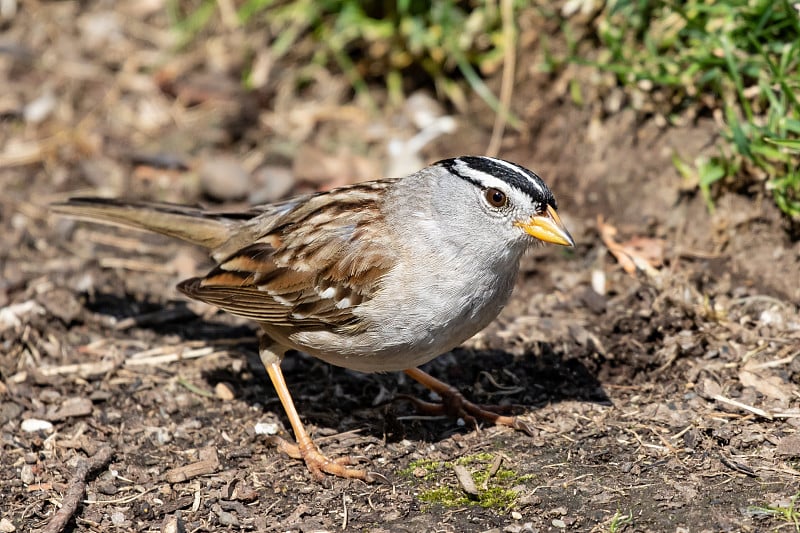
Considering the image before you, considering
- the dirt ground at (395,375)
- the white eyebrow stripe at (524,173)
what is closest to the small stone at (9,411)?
the dirt ground at (395,375)

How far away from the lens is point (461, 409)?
5.46 m

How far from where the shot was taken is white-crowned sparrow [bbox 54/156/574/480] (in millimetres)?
4832

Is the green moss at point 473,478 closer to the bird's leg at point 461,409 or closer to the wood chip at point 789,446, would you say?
the bird's leg at point 461,409

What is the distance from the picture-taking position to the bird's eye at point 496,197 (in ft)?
15.9

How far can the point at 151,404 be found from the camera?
5.64 metres

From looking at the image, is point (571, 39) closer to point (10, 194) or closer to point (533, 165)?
point (533, 165)

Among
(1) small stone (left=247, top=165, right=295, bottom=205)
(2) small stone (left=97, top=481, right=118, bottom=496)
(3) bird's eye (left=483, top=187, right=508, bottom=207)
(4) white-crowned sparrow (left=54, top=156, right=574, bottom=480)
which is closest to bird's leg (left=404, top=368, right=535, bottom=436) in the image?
(4) white-crowned sparrow (left=54, top=156, right=574, bottom=480)

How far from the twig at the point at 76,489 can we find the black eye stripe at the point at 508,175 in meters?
2.42

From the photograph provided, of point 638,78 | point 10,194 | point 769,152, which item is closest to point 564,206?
point 638,78

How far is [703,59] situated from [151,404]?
4.03 meters

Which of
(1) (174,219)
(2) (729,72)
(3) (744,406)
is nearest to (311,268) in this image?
(1) (174,219)

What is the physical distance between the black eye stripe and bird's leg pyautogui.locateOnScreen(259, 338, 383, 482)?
154 cm

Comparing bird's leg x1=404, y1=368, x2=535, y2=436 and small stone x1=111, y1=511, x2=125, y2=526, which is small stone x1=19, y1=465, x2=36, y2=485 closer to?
small stone x1=111, y1=511, x2=125, y2=526

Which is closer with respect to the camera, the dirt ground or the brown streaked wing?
the dirt ground
